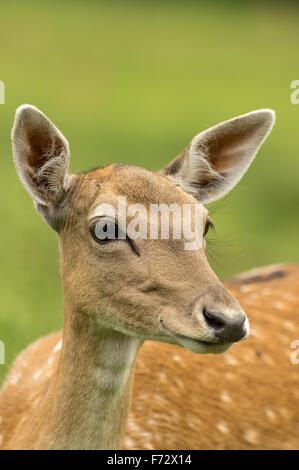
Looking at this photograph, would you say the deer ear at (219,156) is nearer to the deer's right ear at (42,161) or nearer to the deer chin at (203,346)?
the deer's right ear at (42,161)

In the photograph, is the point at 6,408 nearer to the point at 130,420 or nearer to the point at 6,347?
the point at 130,420

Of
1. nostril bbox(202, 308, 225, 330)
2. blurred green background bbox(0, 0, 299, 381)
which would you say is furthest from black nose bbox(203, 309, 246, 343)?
blurred green background bbox(0, 0, 299, 381)

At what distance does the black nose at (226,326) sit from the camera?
2596 millimetres

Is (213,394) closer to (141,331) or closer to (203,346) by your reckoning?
(141,331)

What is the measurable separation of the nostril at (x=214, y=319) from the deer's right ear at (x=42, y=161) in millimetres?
798

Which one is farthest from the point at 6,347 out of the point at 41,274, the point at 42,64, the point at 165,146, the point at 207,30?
the point at 207,30

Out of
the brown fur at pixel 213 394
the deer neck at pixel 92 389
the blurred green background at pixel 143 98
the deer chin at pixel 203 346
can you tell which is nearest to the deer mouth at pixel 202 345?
the deer chin at pixel 203 346

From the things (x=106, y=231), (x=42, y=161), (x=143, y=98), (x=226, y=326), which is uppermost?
(x=42, y=161)

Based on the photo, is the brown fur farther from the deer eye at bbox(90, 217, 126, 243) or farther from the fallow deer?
the deer eye at bbox(90, 217, 126, 243)

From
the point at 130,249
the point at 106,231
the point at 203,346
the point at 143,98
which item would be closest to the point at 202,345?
the point at 203,346

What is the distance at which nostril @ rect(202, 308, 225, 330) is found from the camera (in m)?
2.60

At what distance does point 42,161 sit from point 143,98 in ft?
46.5

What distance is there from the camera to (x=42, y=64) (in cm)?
1886

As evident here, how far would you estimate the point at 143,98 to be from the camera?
675 inches
